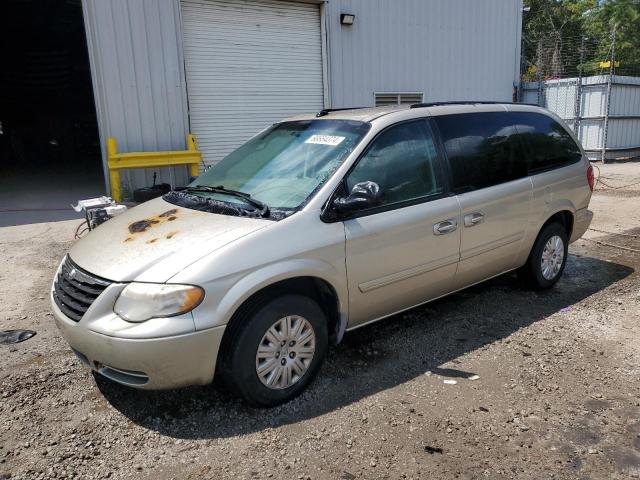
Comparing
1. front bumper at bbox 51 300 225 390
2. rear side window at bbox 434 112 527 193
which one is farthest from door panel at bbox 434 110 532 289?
front bumper at bbox 51 300 225 390

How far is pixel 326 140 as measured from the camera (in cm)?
383

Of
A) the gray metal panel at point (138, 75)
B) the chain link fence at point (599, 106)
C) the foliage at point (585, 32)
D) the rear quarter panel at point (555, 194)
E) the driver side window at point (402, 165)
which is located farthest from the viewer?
the foliage at point (585, 32)

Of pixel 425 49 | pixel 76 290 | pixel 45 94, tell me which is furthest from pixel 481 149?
pixel 45 94

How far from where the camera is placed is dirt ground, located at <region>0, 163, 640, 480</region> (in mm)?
2736

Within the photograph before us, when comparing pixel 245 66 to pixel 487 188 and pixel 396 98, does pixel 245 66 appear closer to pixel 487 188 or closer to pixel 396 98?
pixel 396 98

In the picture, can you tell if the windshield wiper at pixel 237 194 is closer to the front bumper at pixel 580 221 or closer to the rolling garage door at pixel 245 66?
the front bumper at pixel 580 221

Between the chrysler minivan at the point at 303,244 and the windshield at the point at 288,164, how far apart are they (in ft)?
0.05

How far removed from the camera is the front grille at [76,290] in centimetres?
297

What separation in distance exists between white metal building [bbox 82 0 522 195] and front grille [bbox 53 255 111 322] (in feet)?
20.1

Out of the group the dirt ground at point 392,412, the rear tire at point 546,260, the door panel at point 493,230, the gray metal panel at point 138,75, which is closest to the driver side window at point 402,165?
the door panel at point 493,230

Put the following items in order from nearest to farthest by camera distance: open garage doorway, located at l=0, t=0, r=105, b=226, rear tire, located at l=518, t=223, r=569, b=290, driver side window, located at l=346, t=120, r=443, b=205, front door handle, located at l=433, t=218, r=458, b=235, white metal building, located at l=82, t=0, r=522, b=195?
driver side window, located at l=346, t=120, r=443, b=205 < front door handle, located at l=433, t=218, r=458, b=235 < rear tire, located at l=518, t=223, r=569, b=290 < white metal building, located at l=82, t=0, r=522, b=195 < open garage doorway, located at l=0, t=0, r=105, b=226

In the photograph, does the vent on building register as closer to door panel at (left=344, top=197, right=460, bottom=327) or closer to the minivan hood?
door panel at (left=344, top=197, right=460, bottom=327)

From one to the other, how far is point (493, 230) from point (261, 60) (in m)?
7.37

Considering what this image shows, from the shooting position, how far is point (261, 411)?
10.4 feet
